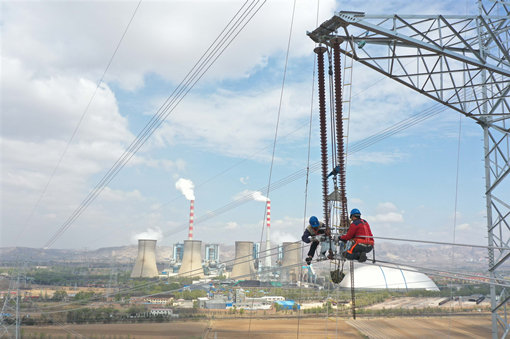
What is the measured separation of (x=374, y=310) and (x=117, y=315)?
81.9 ft

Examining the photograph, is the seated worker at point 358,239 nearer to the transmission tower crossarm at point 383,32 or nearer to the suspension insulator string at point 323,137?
the suspension insulator string at point 323,137

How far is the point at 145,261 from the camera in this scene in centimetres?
4316

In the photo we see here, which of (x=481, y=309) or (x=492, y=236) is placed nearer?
(x=492, y=236)

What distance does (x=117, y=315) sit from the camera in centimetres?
3225

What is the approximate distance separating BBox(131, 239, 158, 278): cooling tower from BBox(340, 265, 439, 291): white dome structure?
23886 mm

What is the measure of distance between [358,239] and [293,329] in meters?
23.8

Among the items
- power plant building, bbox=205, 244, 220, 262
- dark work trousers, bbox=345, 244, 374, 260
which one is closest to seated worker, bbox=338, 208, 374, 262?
dark work trousers, bbox=345, 244, 374, 260

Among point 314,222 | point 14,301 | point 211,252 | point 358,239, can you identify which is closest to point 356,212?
point 358,239

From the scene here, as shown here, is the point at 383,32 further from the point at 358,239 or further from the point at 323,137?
the point at 358,239

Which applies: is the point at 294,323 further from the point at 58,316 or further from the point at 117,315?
the point at 58,316

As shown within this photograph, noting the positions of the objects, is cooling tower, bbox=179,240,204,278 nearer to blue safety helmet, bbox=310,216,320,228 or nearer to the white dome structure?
the white dome structure

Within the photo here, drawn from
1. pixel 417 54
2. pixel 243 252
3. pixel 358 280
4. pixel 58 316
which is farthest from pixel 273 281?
pixel 417 54

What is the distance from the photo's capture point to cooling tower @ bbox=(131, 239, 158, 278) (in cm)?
4266

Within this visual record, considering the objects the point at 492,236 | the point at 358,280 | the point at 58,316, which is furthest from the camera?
the point at 358,280
